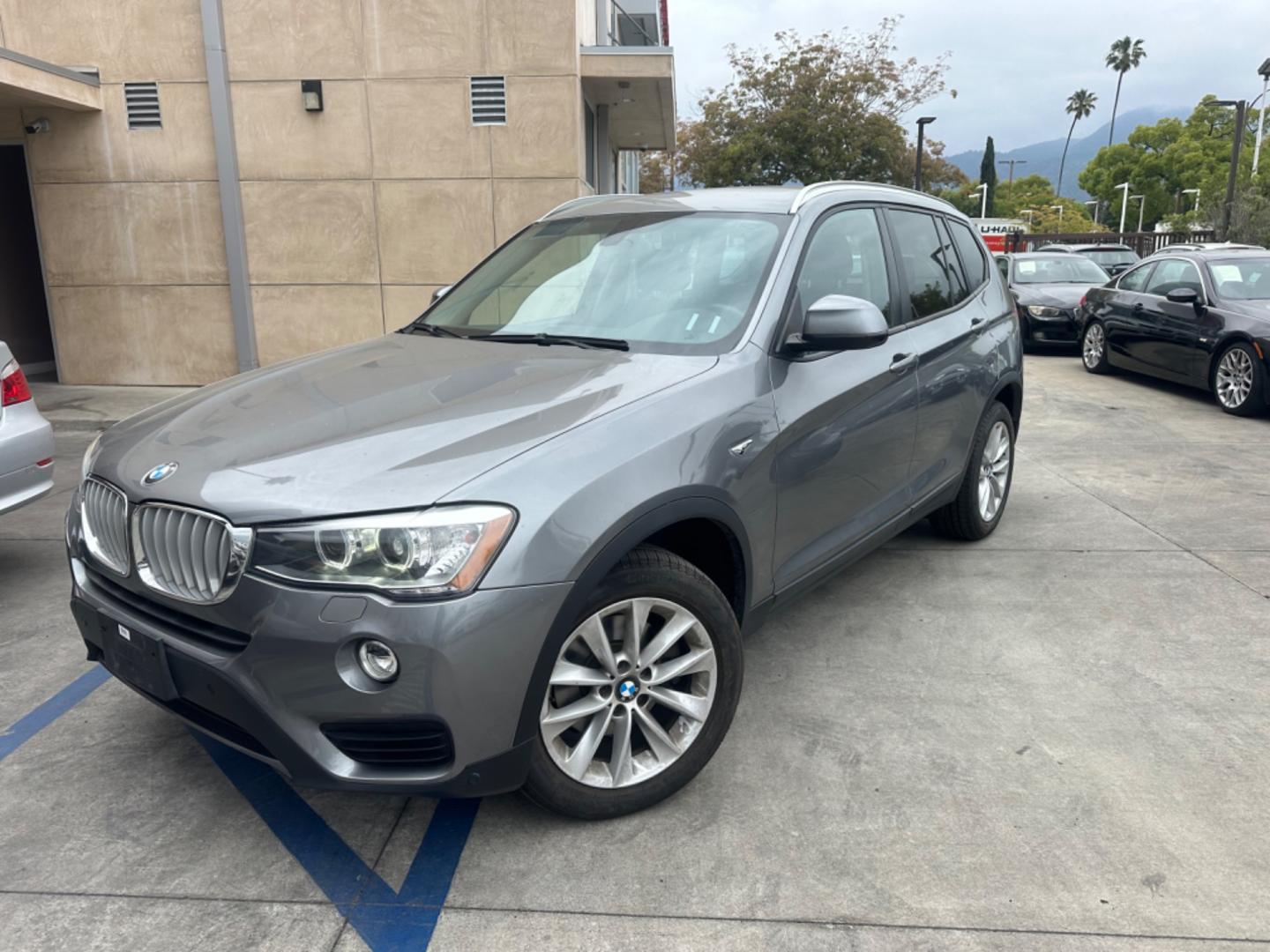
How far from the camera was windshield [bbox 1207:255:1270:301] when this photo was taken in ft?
31.9

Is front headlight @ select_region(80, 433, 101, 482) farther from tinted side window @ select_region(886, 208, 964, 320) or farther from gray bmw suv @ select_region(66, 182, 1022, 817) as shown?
tinted side window @ select_region(886, 208, 964, 320)

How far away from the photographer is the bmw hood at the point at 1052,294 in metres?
14.2

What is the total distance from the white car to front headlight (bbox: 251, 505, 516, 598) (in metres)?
2.85

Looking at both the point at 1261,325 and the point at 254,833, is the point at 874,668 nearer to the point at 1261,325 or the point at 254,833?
the point at 254,833

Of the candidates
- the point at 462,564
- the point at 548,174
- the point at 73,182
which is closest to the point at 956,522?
the point at 462,564

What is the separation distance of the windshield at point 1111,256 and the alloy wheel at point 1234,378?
11716 mm

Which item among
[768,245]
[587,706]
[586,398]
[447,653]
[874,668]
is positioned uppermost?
[768,245]

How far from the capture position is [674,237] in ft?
12.4

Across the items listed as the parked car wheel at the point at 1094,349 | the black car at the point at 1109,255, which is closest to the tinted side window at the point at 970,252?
the parked car wheel at the point at 1094,349

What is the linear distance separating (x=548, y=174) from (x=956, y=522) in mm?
7350

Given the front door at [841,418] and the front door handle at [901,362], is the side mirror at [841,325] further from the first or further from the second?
the front door handle at [901,362]

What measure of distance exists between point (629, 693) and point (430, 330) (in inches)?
76.7

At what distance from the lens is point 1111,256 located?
810 inches

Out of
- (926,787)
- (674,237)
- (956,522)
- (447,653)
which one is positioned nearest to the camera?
(447,653)
